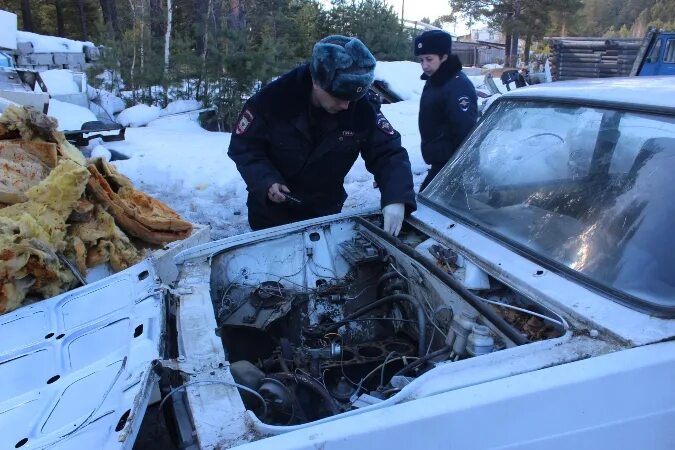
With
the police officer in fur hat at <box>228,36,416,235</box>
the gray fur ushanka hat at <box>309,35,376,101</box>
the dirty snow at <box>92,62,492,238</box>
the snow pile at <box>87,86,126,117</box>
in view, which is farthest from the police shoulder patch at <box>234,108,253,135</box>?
the snow pile at <box>87,86,126,117</box>

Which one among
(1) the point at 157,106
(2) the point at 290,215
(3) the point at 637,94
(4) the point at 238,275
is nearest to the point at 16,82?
(1) the point at 157,106

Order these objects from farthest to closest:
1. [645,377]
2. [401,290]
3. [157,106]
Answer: [157,106], [401,290], [645,377]

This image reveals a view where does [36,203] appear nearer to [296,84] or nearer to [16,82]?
[296,84]

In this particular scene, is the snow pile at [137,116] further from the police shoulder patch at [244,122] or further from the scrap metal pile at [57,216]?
the police shoulder patch at [244,122]

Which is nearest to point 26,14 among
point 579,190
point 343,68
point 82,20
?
point 82,20

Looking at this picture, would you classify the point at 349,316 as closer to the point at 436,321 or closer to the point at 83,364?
the point at 436,321

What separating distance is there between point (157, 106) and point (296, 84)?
27.8 feet

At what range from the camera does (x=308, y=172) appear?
3.26m

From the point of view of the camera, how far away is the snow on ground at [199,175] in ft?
20.8

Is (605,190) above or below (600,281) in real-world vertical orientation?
above

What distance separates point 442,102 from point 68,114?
5.98 meters

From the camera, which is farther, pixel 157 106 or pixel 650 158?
pixel 157 106

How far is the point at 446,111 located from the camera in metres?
4.46

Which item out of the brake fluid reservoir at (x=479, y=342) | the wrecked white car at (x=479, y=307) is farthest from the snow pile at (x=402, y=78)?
the brake fluid reservoir at (x=479, y=342)
